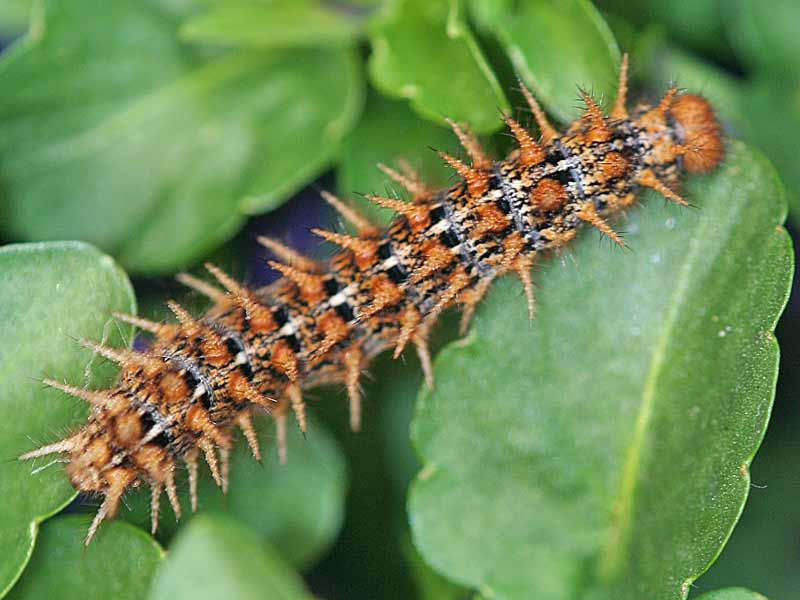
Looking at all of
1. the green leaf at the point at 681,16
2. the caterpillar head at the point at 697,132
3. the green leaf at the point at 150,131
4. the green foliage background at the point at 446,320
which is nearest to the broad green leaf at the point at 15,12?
the green foliage background at the point at 446,320

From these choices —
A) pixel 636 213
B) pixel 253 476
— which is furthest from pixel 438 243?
pixel 253 476

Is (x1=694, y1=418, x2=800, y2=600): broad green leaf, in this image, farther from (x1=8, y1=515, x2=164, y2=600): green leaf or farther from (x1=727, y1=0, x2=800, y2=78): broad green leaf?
(x1=8, y1=515, x2=164, y2=600): green leaf

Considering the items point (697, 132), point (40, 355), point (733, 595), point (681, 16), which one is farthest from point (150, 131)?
point (733, 595)

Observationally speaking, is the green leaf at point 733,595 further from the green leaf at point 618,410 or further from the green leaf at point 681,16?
the green leaf at point 681,16

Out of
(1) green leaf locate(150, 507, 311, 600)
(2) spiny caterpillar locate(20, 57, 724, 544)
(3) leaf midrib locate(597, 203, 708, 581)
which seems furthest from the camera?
(2) spiny caterpillar locate(20, 57, 724, 544)

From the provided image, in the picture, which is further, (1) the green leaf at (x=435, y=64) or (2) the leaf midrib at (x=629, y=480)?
(1) the green leaf at (x=435, y=64)

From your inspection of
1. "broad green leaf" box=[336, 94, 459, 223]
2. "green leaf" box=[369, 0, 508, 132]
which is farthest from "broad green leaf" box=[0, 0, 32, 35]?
"green leaf" box=[369, 0, 508, 132]
